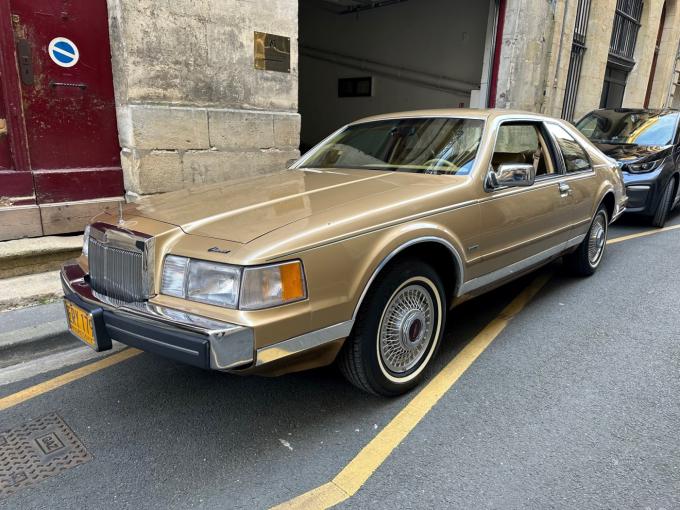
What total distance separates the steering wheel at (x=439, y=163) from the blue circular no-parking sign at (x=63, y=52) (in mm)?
4014

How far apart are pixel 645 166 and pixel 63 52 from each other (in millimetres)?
7666

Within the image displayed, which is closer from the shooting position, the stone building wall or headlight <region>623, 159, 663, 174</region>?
headlight <region>623, 159, 663, 174</region>

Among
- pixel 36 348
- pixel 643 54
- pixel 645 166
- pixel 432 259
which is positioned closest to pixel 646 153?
pixel 645 166

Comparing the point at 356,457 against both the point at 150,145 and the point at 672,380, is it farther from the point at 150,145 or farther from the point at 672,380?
the point at 150,145

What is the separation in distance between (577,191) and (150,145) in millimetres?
4403

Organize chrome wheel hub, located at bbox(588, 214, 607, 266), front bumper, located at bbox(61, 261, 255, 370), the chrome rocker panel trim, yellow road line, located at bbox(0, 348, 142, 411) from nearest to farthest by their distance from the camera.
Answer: front bumper, located at bbox(61, 261, 255, 370)
yellow road line, located at bbox(0, 348, 142, 411)
the chrome rocker panel trim
chrome wheel hub, located at bbox(588, 214, 607, 266)

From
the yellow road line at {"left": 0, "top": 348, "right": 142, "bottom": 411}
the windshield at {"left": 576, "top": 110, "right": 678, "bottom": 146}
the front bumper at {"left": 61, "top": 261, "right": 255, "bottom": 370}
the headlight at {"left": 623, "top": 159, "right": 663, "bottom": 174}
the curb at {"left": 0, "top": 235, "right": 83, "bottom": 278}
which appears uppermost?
the windshield at {"left": 576, "top": 110, "right": 678, "bottom": 146}

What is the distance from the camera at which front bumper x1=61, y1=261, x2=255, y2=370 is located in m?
2.12

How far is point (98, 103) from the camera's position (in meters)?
5.43

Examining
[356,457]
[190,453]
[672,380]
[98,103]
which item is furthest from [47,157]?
[672,380]

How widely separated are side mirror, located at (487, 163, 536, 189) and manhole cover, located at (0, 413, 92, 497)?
2894mm

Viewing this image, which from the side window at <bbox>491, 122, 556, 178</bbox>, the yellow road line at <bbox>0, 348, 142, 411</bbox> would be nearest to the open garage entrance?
the side window at <bbox>491, 122, 556, 178</bbox>

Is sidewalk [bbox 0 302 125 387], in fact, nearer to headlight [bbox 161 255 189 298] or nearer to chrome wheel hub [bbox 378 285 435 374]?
headlight [bbox 161 255 189 298]

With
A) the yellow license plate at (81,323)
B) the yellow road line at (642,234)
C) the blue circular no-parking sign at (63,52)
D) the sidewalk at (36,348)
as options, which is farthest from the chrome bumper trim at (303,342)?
the yellow road line at (642,234)
